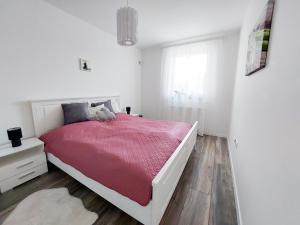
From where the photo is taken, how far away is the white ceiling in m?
2.15

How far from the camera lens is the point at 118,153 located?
1.39 metres

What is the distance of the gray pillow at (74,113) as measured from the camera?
2344mm

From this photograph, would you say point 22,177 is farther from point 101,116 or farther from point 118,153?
point 118,153

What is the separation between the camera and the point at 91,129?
81.4 inches

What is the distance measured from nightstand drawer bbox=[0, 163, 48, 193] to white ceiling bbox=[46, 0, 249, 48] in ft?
8.47

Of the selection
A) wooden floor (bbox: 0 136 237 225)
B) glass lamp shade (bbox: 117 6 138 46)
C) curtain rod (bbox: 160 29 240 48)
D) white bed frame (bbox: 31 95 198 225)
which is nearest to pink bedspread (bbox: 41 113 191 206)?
white bed frame (bbox: 31 95 198 225)

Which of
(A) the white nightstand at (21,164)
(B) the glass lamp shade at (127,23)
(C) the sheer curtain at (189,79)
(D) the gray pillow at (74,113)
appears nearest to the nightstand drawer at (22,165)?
(A) the white nightstand at (21,164)

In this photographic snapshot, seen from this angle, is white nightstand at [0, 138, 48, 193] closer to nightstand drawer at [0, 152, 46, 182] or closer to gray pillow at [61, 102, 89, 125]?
nightstand drawer at [0, 152, 46, 182]

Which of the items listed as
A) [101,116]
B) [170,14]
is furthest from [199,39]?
[101,116]

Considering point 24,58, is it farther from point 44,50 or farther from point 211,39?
point 211,39

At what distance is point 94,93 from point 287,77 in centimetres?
316

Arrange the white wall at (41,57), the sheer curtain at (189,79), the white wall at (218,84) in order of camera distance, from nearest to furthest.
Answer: the white wall at (41,57) < the white wall at (218,84) < the sheer curtain at (189,79)

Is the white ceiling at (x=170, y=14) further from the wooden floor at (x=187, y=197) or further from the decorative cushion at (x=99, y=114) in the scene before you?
the wooden floor at (x=187, y=197)

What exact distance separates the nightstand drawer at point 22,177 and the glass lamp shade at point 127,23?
216cm
